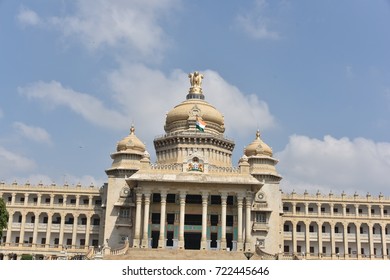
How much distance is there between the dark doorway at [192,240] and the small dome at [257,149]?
17703 millimetres

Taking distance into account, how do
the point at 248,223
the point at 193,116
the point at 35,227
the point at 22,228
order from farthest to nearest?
1. the point at 35,227
2. the point at 22,228
3. the point at 193,116
4. the point at 248,223

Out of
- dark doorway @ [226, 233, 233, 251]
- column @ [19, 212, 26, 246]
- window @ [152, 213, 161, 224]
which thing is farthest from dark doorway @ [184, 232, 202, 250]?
column @ [19, 212, 26, 246]

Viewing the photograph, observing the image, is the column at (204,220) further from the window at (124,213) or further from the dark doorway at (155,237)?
the window at (124,213)

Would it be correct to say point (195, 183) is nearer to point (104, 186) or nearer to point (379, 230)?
point (104, 186)

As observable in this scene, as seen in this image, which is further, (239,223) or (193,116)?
(193,116)

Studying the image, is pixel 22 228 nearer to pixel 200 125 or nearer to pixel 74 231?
pixel 74 231

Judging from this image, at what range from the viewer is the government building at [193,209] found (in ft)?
200

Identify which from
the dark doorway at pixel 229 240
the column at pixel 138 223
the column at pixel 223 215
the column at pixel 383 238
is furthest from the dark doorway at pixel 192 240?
the column at pixel 383 238

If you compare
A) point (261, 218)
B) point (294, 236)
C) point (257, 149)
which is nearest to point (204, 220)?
point (261, 218)

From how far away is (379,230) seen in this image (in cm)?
8050

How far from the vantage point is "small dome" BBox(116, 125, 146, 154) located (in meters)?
73.9

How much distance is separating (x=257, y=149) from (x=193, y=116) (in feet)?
35.2

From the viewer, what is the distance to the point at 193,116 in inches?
3000
